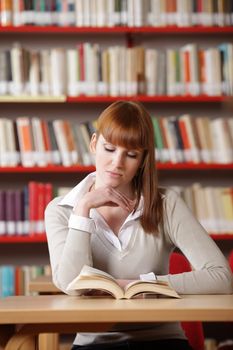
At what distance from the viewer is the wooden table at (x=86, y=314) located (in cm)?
162

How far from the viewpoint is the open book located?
6.15ft

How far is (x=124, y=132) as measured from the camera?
89.2 inches

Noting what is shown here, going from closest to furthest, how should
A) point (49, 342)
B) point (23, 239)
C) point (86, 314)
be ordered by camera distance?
1. point (86, 314)
2. point (49, 342)
3. point (23, 239)

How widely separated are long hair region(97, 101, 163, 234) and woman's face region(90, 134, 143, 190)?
2cm

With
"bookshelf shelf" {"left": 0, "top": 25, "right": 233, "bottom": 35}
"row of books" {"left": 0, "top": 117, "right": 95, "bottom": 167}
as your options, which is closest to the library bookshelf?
"bookshelf shelf" {"left": 0, "top": 25, "right": 233, "bottom": 35}

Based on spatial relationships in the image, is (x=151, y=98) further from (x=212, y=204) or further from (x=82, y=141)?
(x=212, y=204)

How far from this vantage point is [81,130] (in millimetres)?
4570

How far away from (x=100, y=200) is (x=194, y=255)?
0.32m

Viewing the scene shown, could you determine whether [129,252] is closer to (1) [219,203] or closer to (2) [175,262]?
(2) [175,262]

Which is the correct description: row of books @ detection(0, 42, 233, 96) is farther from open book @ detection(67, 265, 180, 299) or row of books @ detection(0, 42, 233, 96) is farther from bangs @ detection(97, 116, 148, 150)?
open book @ detection(67, 265, 180, 299)


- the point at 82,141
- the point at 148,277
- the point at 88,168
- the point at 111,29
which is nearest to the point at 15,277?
the point at 88,168

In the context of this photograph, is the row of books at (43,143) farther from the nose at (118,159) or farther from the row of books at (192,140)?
the nose at (118,159)

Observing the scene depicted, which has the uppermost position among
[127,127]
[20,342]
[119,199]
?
[127,127]

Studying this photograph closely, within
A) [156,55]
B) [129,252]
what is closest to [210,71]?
[156,55]
